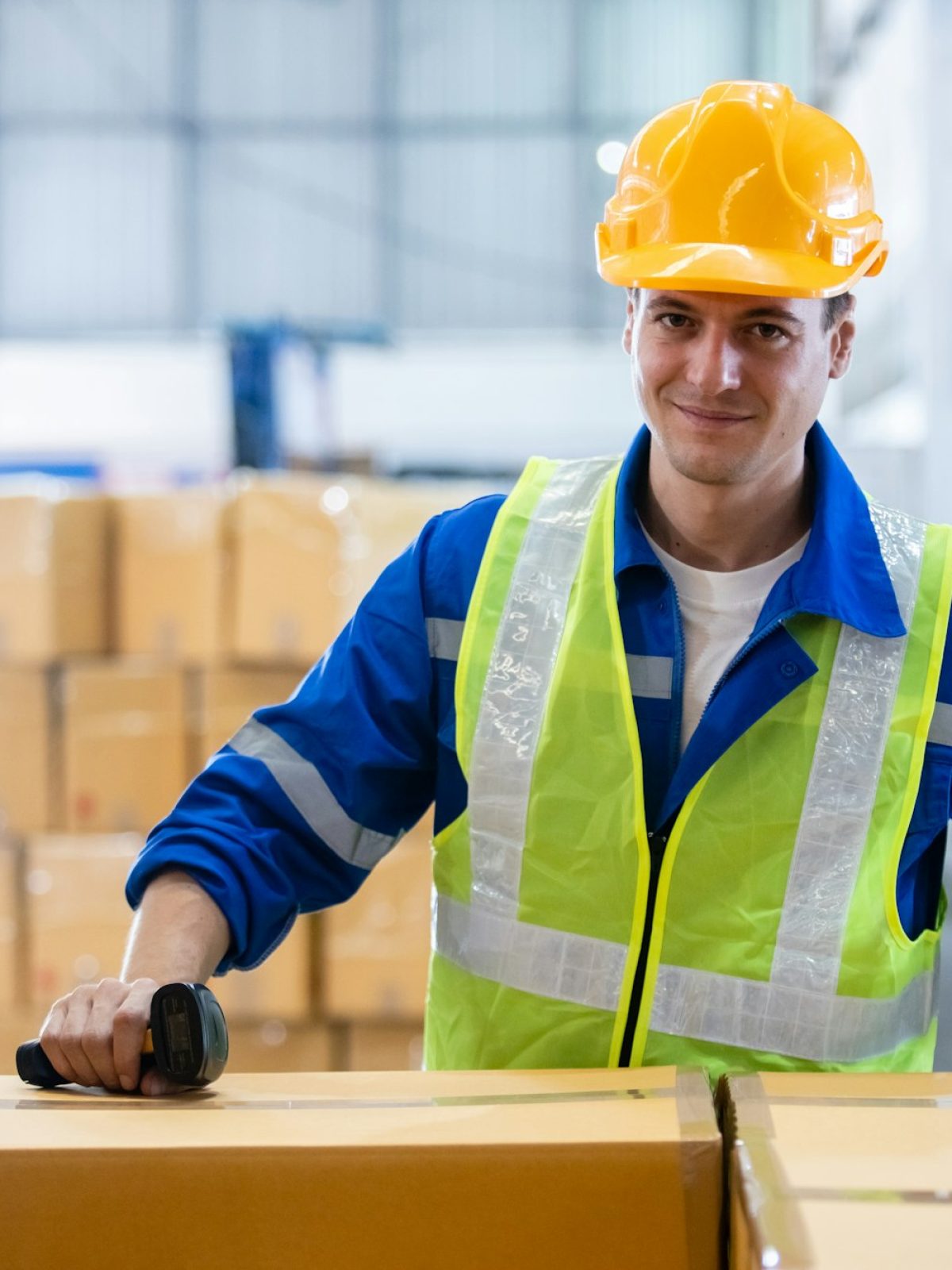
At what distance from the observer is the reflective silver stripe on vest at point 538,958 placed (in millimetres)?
1531

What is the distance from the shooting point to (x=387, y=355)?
31.2ft

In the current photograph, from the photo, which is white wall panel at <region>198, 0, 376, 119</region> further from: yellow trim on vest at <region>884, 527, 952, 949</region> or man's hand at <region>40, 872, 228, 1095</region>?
man's hand at <region>40, 872, 228, 1095</region>

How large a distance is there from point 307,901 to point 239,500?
7.24 feet

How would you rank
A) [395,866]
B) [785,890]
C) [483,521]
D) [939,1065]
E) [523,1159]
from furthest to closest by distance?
[395,866] < [939,1065] < [483,521] < [785,890] < [523,1159]

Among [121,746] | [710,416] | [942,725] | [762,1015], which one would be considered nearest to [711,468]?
[710,416]

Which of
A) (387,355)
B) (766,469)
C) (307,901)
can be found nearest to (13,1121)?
(307,901)

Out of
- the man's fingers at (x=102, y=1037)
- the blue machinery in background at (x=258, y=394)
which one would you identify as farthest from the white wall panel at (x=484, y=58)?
the man's fingers at (x=102, y=1037)

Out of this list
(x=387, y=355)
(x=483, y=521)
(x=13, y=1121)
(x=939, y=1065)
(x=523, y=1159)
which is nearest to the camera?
(x=523, y=1159)

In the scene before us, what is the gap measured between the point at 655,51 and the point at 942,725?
8.98 metres

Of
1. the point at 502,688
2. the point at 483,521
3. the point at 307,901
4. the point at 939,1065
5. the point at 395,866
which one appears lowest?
the point at 939,1065

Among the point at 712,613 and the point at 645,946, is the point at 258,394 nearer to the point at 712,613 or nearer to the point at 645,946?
the point at 712,613

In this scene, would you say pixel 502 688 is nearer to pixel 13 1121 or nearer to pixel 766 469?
pixel 766 469

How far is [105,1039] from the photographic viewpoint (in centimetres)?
133

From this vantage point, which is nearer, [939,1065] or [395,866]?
[939,1065]
